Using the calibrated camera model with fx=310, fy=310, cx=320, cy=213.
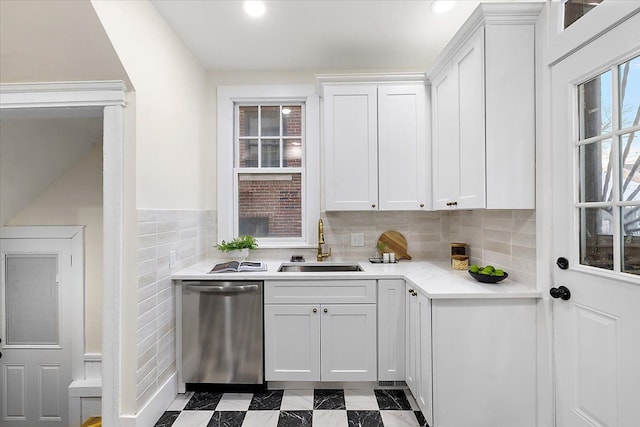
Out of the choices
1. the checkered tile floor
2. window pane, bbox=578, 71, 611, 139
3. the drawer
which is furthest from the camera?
the drawer

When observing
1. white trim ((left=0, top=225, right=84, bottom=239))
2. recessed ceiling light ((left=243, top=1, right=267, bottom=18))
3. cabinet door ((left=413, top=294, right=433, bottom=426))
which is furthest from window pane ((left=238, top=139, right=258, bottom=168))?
cabinet door ((left=413, top=294, right=433, bottom=426))

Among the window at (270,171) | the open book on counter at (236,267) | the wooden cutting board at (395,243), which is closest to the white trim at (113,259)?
the open book on counter at (236,267)

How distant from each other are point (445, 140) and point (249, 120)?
182 cm

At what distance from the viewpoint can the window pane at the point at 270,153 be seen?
9.89 ft

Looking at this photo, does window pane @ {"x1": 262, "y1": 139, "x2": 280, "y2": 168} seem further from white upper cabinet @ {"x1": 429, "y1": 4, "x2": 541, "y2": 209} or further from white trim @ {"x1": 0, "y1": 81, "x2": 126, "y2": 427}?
white upper cabinet @ {"x1": 429, "y1": 4, "x2": 541, "y2": 209}

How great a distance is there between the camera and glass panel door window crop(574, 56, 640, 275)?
3.99 feet

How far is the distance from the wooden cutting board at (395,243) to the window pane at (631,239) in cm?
167

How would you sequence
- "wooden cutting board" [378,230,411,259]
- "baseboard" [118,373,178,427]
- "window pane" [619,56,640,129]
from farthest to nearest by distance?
1. "wooden cutting board" [378,230,411,259]
2. "baseboard" [118,373,178,427]
3. "window pane" [619,56,640,129]

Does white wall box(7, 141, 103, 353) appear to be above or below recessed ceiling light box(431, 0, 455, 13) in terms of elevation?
below

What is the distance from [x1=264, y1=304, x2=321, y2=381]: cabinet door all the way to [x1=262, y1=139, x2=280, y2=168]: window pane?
4.56ft

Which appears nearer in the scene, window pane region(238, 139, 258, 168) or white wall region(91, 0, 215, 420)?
white wall region(91, 0, 215, 420)

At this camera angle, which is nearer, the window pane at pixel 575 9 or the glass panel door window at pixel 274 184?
the window pane at pixel 575 9

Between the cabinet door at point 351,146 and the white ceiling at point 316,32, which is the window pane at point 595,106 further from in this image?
the cabinet door at point 351,146

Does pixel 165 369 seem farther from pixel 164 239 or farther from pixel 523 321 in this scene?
pixel 523 321
